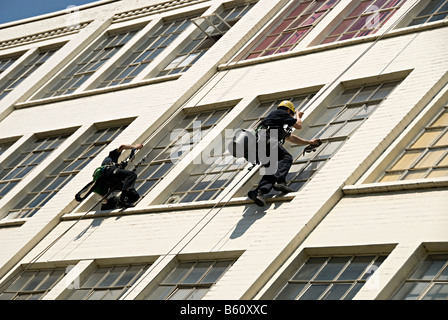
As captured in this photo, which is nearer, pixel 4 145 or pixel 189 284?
pixel 189 284

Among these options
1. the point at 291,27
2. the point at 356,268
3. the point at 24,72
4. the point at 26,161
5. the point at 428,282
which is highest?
the point at 24,72

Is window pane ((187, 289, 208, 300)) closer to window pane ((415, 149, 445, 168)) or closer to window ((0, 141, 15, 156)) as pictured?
window pane ((415, 149, 445, 168))

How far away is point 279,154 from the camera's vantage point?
53.8ft

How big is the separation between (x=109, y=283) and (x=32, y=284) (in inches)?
83.9

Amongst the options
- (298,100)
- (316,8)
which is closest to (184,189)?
(298,100)

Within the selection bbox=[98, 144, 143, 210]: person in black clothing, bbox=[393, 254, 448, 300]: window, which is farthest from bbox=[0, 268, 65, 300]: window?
bbox=[393, 254, 448, 300]: window

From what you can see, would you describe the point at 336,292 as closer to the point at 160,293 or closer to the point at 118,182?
the point at 160,293

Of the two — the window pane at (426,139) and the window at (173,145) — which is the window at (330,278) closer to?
the window pane at (426,139)

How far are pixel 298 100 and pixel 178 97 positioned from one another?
3.30 m

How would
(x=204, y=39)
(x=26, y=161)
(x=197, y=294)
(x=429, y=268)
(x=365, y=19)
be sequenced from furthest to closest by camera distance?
(x=204, y=39)
(x=26, y=161)
(x=365, y=19)
(x=197, y=294)
(x=429, y=268)

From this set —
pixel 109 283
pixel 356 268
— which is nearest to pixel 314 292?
pixel 356 268

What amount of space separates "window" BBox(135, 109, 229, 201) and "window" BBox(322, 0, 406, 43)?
328cm

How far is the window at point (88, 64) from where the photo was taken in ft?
85.0

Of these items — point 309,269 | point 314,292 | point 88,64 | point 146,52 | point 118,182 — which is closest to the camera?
point 314,292
